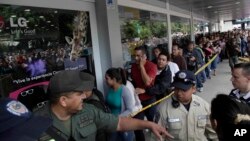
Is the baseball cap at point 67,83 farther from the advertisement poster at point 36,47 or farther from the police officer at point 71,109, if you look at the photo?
the advertisement poster at point 36,47

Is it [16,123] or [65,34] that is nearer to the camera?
[16,123]

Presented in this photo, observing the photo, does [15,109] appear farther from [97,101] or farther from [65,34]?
[65,34]

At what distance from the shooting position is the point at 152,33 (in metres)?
9.53

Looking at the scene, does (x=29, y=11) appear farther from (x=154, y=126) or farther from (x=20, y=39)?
(x=154, y=126)

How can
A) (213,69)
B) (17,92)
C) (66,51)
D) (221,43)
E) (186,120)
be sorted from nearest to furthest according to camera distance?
(186,120)
(17,92)
(66,51)
(213,69)
(221,43)

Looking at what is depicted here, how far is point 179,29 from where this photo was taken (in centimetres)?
1410

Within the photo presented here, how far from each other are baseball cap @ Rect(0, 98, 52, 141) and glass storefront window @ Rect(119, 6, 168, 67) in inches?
217

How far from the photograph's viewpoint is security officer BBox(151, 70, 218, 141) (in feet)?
8.33

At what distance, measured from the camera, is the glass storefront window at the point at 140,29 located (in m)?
7.01

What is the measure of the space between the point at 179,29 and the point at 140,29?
19.9ft

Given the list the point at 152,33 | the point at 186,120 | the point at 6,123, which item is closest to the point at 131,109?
the point at 186,120

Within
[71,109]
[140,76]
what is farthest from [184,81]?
[140,76]

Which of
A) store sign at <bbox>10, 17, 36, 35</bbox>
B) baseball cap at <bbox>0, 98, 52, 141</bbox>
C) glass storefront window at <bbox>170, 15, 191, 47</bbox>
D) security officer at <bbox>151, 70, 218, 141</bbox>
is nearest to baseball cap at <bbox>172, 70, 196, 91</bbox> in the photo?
security officer at <bbox>151, 70, 218, 141</bbox>

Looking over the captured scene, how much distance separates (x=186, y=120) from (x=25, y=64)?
88.7 inches
